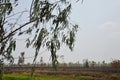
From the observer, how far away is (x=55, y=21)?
8.05 m

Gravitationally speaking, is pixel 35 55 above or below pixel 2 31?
below

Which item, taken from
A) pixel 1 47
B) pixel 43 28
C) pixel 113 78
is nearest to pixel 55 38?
pixel 43 28

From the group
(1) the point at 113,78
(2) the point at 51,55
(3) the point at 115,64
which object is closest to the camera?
(2) the point at 51,55

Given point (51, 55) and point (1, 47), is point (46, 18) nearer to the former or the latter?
point (51, 55)

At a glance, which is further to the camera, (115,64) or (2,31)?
(115,64)

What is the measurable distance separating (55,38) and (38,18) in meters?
0.76

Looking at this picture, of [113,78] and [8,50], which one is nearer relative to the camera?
[8,50]

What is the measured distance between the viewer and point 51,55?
310 inches

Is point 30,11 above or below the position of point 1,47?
above

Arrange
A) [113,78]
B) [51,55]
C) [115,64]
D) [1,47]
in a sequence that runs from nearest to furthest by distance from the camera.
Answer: [51,55]
[1,47]
[113,78]
[115,64]

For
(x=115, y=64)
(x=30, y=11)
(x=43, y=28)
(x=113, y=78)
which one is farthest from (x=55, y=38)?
(x=115, y=64)

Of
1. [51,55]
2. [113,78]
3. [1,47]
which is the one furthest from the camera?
[113,78]

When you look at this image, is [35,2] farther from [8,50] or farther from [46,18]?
[8,50]

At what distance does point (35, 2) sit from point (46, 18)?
0.55 meters
